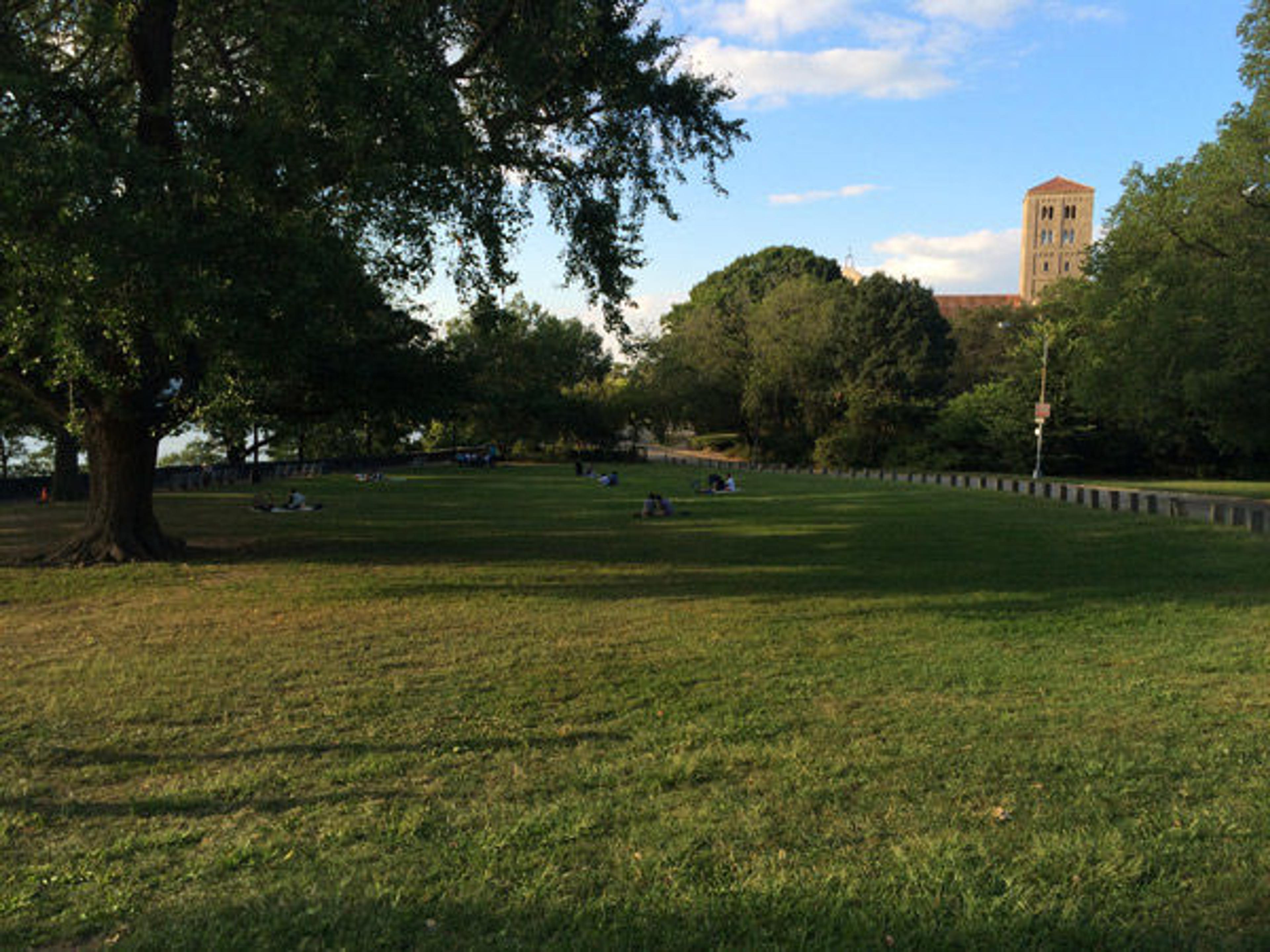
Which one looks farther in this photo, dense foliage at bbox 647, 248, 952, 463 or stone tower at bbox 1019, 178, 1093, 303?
stone tower at bbox 1019, 178, 1093, 303

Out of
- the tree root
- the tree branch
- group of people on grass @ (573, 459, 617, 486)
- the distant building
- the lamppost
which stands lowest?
the tree root

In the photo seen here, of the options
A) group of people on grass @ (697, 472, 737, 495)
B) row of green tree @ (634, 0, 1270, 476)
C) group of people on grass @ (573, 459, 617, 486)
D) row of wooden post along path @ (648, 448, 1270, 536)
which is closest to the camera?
row of wooden post along path @ (648, 448, 1270, 536)

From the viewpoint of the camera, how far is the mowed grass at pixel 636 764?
3.81 meters

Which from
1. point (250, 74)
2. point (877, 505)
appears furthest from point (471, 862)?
point (877, 505)

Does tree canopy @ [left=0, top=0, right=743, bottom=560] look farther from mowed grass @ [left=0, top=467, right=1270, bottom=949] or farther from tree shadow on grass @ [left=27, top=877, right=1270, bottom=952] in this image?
tree shadow on grass @ [left=27, top=877, right=1270, bottom=952]

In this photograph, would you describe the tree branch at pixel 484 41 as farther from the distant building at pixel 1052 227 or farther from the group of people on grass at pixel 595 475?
the distant building at pixel 1052 227

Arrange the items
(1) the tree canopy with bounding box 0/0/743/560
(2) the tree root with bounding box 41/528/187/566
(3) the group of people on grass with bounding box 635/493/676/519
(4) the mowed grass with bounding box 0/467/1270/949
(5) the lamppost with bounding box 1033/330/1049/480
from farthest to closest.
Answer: (5) the lamppost with bounding box 1033/330/1049/480 < (3) the group of people on grass with bounding box 635/493/676/519 < (2) the tree root with bounding box 41/528/187/566 < (1) the tree canopy with bounding box 0/0/743/560 < (4) the mowed grass with bounding box 0/467/1270/949

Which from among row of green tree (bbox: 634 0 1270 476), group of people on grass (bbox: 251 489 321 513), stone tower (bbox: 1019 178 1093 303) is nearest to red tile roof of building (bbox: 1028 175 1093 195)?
stone tower (bbox: 1019 178 1093 303)

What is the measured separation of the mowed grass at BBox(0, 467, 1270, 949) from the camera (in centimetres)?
381

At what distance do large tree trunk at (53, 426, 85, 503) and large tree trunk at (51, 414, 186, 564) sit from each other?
13.3 meters

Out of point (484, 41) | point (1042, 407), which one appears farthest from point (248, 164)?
point (1042, 407)

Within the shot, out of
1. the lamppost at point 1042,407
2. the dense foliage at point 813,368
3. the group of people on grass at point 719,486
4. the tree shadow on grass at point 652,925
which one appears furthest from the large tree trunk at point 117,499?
the dense foliage at point 813,368

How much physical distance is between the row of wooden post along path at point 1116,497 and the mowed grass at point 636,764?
9.03 meters

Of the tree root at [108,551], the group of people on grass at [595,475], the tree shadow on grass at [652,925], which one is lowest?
the tree shadow on grass at [652,925]
